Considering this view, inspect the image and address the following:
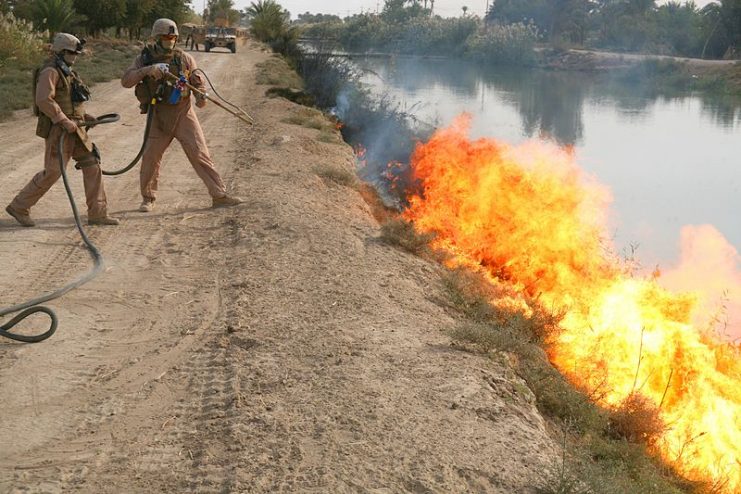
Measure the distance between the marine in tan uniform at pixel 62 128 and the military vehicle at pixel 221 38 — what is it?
35.9 meters

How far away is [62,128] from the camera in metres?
7.27

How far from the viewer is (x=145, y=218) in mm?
8289

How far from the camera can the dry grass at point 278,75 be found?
2405 centimetres

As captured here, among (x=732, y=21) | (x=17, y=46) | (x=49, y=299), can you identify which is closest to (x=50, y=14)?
(x=17, y=46)

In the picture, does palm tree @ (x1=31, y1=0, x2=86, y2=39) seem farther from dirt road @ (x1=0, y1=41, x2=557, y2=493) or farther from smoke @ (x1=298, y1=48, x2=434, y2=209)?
dirt road @ (x1=0, y1=41, x2=557, y2=493)

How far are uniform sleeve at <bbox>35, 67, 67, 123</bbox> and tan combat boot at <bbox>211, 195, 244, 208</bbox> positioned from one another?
2099 millimetres

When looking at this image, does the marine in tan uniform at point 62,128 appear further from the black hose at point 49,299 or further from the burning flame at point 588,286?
the burning flame at point 588,286

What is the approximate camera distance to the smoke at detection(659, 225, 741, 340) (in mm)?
11531

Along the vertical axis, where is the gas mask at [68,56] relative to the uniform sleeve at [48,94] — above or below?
above

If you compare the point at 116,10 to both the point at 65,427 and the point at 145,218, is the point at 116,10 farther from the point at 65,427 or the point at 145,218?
the point at 65,427

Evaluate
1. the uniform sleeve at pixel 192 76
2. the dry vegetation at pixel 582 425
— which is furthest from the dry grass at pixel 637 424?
the uniform sleeve at pixel 192 76

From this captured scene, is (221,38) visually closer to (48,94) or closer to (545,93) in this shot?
(545,93)

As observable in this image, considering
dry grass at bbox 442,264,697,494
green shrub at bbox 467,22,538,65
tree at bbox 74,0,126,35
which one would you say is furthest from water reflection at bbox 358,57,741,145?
dry grass at bbox 442,264,697,494

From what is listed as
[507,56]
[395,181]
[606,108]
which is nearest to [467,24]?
[507,56]
